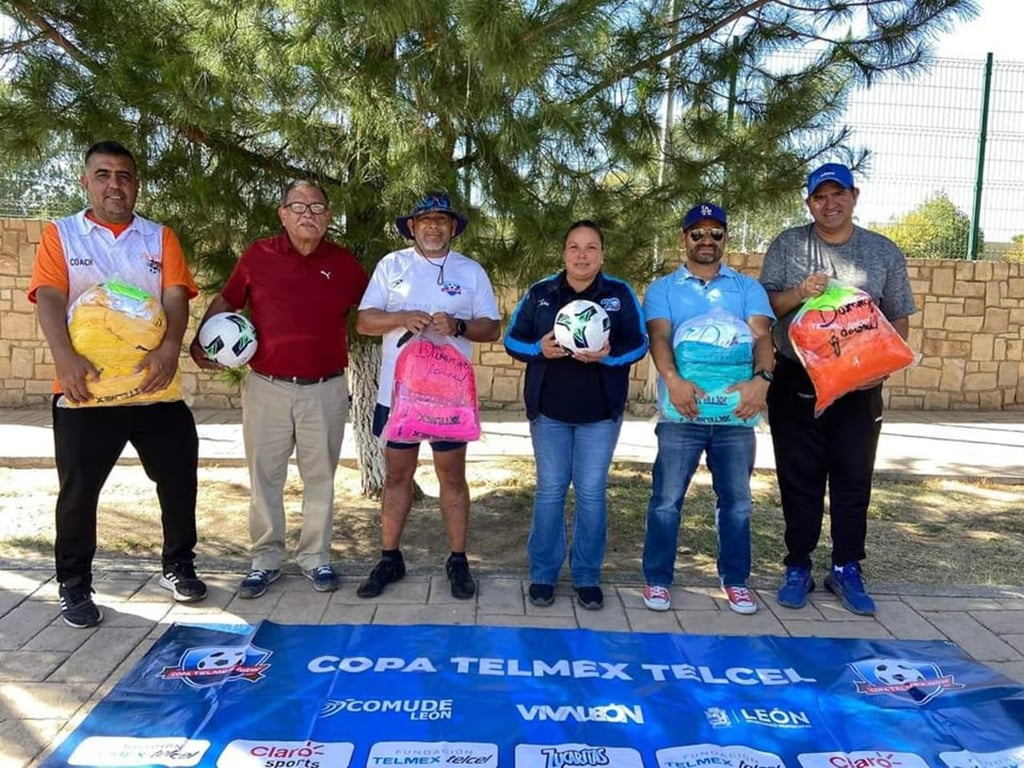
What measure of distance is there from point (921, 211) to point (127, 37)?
28.5ft

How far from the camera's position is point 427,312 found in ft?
11.4

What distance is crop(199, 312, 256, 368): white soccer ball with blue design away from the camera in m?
Result: 3.41

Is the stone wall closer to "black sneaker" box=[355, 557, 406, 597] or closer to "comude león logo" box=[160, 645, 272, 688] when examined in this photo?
"black sneaker" box=[355, 557, 406, 597]

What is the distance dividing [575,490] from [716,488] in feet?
2.15

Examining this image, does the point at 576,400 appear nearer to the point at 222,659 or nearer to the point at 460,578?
the point at 460,578

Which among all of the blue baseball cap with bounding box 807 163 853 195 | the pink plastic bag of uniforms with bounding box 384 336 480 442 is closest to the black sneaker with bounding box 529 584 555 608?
the pink plastic bag of uniforms with bounding box 384 336 480 442

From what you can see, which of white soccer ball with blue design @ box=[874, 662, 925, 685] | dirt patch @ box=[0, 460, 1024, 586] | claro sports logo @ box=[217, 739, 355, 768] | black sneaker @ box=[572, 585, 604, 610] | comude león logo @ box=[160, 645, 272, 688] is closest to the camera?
claro sports logo @ box=[217, 739, 355, 768]

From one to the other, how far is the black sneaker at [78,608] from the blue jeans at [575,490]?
1.92m

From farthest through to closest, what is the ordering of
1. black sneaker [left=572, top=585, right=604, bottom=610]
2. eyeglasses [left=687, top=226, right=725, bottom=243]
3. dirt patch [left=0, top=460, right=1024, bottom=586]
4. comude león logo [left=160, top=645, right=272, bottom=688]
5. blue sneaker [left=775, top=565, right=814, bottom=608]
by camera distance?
1. dirt patch [left=0, top=460, right=1024, bottom=586]
2. blue sneaker [left=775, top=565, right=814, bottom=608]
3. black sneaker [left=572, top=585, right=604, bottom=610]
4. eyeglasses [left=687, top=226, right=725, bottom=243]
5. comude león logo [left=160, top=645, right=272, bottom=688]

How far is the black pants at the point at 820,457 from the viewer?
3613mm

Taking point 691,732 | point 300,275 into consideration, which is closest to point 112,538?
point 300,275

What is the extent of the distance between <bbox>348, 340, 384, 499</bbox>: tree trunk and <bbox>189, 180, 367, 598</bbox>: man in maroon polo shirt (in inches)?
45.0

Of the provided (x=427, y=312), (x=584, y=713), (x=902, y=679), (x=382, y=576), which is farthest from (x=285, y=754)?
(x=902, y=679)

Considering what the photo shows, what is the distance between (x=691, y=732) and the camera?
2.59 m
